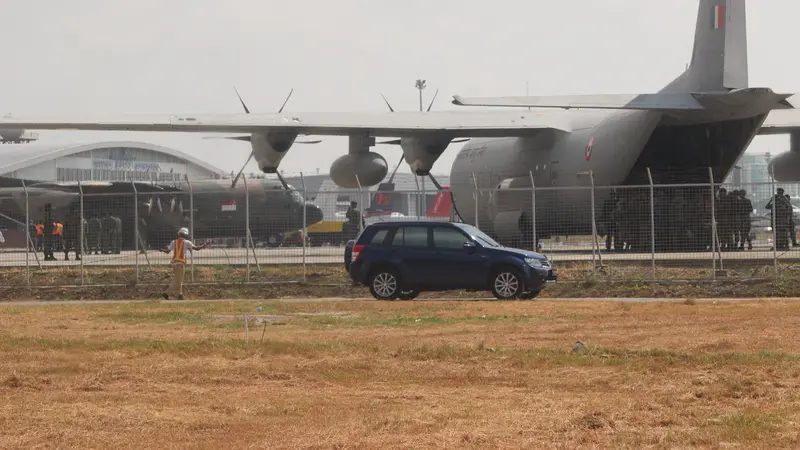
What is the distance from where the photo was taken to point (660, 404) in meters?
10.2

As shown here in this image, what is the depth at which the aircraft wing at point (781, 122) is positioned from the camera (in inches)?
1384

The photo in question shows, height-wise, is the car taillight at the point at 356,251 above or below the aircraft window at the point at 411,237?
below

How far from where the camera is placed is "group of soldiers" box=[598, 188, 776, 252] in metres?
26.7

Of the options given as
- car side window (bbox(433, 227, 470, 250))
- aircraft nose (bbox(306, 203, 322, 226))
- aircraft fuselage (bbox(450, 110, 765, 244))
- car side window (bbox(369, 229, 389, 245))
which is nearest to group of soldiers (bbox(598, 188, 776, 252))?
aircraft fuselage (bbox(450, 110, 765, 244))

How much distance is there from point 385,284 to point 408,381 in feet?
37.5

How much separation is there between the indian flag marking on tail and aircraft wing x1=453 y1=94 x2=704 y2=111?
1855mm

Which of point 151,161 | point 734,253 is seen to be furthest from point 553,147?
point 151,161

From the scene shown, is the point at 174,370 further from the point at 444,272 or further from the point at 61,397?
→ the point at 444,272

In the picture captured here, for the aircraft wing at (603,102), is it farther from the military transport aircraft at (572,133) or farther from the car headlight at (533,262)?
the car headlight at (533,262)

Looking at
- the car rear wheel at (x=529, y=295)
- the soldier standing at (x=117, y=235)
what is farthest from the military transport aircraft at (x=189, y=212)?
the car rear wheel at (x=529, y=295)

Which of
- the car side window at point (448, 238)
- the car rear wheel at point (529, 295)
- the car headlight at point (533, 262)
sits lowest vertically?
the car rear wheel at point (529, 295)

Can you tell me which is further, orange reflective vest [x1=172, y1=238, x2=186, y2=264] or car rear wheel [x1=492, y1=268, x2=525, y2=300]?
orange reflective vest [x1=172, y1=238, x2=186, y2=264]

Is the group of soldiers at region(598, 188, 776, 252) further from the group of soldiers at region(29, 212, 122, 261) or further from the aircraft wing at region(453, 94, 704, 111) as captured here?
the group of soldiers at region(29, 212, 122, 261)

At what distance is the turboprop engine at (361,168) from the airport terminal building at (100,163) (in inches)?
1908
